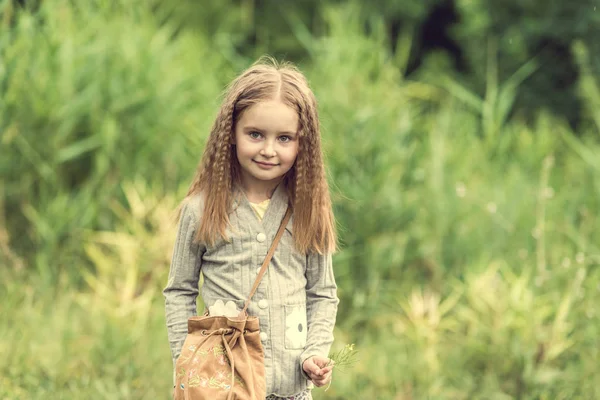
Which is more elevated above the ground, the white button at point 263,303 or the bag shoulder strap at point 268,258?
the bag shoulder strap at point 268,258

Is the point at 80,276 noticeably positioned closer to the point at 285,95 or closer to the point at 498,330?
the point at 498,330

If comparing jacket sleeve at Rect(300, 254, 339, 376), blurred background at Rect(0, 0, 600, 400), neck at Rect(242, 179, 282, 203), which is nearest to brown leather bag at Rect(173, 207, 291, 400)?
jacket sleeve at Rect(300, 254, 339, 376)

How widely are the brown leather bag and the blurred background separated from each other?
6.17 ft

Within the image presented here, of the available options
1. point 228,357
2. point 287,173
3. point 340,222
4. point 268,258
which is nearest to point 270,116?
point 287,173

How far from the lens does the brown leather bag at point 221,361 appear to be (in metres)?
2.55

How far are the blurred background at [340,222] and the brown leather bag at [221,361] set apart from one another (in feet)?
6.17

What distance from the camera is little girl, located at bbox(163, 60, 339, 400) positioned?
107 inches

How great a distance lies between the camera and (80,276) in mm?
5738

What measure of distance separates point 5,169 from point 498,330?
10.6ft

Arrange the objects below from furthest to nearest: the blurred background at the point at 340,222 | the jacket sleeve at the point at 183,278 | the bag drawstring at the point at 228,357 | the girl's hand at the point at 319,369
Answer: the blurred background at the point at 340,222 < the jacket sleeve at the point at 183,278 < the girl's hand at the point at 319,369 < the bag drawstring at the point at 228,357

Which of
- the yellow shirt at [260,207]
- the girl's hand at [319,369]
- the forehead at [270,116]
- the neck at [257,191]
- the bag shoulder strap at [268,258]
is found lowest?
the girl's hand at [319,369]

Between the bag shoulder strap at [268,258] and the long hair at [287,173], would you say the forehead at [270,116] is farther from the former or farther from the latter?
the bag shoulder strap at [268,258]

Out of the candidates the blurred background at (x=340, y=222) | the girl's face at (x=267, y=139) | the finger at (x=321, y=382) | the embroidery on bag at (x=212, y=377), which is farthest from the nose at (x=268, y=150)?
the blurred background at (x=340, y=222)

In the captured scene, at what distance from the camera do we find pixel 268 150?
8.80 ft
